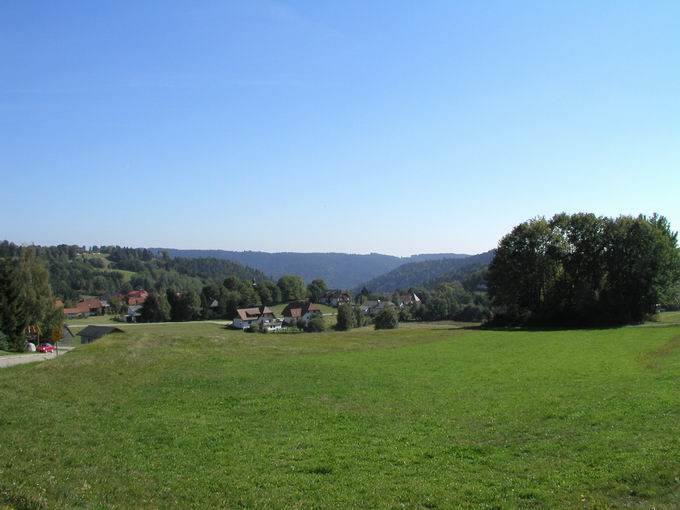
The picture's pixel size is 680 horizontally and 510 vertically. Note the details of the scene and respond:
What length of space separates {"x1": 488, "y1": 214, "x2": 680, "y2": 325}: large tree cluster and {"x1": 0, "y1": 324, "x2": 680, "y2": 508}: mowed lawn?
37.7 meters

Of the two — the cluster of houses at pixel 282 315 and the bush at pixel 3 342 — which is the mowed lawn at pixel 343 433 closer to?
the bush at pixel 3 342

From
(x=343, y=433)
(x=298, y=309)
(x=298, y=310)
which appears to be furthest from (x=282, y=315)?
(x=343, y=433)

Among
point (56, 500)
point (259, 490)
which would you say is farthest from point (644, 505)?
point (56, 500)

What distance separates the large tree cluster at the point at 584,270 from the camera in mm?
69688

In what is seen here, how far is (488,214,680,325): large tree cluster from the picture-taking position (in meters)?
69.7

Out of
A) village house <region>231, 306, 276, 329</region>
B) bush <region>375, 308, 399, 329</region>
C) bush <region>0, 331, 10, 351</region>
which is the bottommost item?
village house <region>231, 306, 276, 329</region>

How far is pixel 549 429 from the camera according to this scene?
1706 cm

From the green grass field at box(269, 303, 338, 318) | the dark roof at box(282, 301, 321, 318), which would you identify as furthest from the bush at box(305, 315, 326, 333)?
the green grass field at box(269, 303, 338, 318)

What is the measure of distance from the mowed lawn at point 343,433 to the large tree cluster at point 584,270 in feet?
124

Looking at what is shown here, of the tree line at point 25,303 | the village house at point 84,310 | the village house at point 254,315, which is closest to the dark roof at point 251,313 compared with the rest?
the village house at point 254,315

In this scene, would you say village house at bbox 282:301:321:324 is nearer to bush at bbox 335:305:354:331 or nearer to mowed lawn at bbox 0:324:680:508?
bush at bbox 335:305:354:331

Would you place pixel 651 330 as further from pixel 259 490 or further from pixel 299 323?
pixel 299 323

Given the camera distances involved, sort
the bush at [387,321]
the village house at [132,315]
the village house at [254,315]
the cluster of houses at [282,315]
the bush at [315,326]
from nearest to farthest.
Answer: the bush at [387,321], the bush at [315,326], the cluster of houses at [282,315], the village house at [254,315], the village house at [132,315]

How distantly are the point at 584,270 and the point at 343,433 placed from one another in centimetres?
6751
